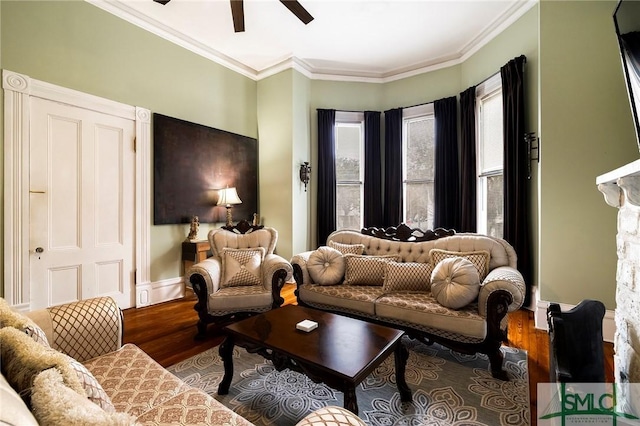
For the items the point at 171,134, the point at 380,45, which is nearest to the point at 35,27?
the point at 171,134

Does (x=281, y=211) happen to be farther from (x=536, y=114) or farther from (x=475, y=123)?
(x=536, y=114)

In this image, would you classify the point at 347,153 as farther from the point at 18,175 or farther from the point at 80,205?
the point at 18,175

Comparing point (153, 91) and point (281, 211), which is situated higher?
point (153, 91)

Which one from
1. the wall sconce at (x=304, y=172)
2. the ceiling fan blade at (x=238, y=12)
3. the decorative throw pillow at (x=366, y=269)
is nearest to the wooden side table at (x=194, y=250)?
the wall sconce at (x=304, y=172)

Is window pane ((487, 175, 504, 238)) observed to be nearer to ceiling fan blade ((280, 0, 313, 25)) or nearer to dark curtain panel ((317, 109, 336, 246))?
dark curtain panel ((317, 109, 336, 246))

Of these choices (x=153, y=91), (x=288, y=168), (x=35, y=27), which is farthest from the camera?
(x=288, y=168)

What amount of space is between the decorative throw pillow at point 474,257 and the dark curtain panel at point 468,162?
144 centimetres

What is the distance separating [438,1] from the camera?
3.17 meters

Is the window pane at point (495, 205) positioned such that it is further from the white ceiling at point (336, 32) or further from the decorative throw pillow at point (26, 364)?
the decorative throw pillow at point (26, 364)

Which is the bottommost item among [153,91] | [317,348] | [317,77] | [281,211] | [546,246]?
[317,348]

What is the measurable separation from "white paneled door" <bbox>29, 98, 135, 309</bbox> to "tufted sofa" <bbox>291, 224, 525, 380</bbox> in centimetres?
211

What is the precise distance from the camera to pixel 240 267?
116 inches

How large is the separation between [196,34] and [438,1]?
2.99 metres

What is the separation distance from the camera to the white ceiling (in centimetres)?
326
